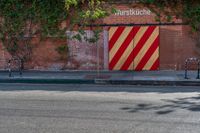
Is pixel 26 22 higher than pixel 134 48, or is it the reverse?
pixel 26 22

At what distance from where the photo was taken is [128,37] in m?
18.9

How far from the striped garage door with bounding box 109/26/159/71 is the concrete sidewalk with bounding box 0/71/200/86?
52 centimetres

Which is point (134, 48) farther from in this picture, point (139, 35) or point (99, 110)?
point (99, 110)

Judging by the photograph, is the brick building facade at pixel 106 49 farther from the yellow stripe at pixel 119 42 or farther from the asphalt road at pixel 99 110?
the asphalt road at pixel 99 110

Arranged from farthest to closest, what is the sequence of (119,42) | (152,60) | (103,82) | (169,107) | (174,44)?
1. (119,42)
2. (152,60)
3. (174,44)
4. (103,82)
5. (169,107)

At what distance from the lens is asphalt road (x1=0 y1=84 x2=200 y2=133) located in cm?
882

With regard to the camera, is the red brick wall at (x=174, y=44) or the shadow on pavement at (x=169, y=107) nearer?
the shadow on pavement at (x=169, y=107)

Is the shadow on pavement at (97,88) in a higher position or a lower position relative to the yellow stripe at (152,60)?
lower

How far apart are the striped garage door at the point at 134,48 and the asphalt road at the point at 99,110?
417 cm

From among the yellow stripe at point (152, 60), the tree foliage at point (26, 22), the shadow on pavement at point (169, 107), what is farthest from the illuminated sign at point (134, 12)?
the shadow on pavement at point (169, 107)

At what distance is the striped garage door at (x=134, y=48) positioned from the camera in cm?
1875

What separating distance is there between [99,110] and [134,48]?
8549mm

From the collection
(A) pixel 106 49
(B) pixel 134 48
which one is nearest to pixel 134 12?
(B) pixel 134 48

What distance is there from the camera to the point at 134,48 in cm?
1883
